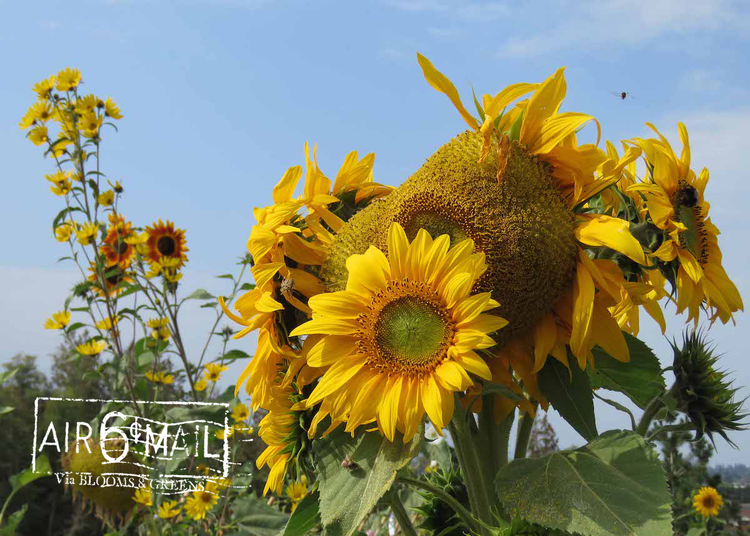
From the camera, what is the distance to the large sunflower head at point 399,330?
901mm

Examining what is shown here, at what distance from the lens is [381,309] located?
96 centimetres

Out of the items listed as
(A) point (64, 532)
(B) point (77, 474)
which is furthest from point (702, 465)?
(A) point (64, 532)

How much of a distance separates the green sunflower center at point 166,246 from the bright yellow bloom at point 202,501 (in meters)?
1.41

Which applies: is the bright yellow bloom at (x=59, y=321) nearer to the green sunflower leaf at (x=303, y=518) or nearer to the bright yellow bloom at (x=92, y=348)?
the bright yellow bloom at (x=92, y=348)

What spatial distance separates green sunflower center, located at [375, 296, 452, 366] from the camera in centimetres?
94

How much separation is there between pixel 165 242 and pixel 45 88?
109cm

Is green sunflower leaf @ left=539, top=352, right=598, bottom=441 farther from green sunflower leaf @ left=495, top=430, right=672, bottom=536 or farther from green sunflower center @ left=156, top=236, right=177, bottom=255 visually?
green sunflower center @ left=156, top=236, right=177, bottom=255

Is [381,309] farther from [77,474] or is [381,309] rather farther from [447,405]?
[77,474]

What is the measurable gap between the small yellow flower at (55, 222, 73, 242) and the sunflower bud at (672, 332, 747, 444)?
134 inches

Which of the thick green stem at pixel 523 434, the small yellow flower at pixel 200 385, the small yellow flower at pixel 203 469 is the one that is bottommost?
the thick green stem at pixel 523 434

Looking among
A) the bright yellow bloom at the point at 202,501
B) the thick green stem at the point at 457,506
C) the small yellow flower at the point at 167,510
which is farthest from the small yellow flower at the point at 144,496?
the thick green stem at the point at 457,506

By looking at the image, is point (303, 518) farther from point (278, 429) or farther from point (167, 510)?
point (167, 510)

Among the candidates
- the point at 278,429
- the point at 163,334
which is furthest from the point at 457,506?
the point at 163,334

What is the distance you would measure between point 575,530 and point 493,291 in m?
0.33
